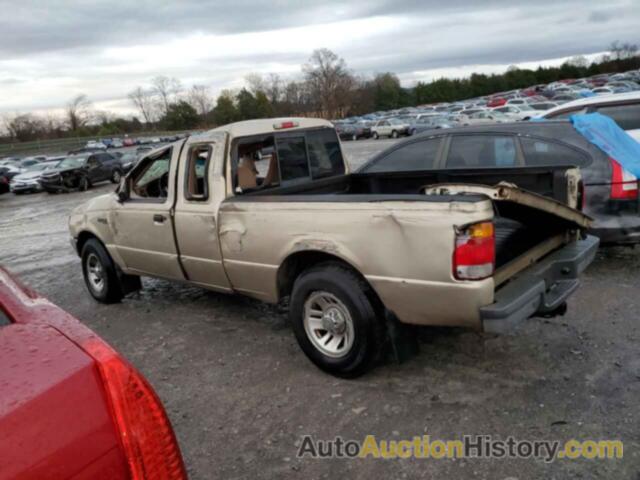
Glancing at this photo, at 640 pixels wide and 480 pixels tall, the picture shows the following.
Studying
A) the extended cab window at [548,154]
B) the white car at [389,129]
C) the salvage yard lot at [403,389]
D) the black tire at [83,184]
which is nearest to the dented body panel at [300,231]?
the salvage yard lot at [403,389]

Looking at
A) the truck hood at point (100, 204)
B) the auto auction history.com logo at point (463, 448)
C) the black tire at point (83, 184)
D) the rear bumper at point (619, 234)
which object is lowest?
the auto auction history.com logo at point (463, 448)

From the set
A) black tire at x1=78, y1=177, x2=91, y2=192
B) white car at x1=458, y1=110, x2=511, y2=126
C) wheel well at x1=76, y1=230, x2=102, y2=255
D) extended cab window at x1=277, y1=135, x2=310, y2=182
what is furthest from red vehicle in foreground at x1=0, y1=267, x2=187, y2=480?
white car at x1=458, y1=110, x2=511, y2=126

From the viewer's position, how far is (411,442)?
3.11 m

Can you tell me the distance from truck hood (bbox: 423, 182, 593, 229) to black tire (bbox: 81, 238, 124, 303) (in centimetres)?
373

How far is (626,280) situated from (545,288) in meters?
2.48

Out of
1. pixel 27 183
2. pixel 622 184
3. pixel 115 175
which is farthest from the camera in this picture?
pixel 115 175

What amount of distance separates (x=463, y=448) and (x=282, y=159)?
3046 millimetres

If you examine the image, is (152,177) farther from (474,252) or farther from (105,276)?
(474,252)

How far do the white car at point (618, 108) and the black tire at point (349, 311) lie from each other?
5367 mm

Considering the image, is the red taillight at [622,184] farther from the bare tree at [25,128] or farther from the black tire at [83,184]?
the bare tree at [25,128]

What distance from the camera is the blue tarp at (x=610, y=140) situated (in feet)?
17.6

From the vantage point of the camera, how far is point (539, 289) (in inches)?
134

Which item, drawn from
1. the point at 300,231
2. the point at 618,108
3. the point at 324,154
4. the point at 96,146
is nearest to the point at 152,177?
the point at 324,154

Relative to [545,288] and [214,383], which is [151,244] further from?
[545,288]
